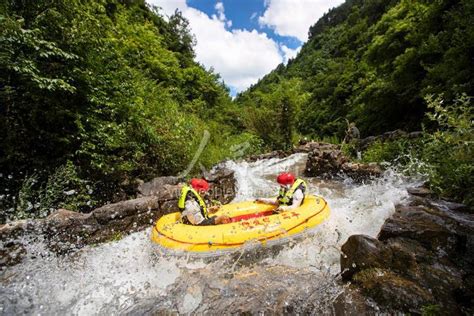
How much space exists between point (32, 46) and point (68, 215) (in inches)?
128

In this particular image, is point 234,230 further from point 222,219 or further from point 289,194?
point 289,194

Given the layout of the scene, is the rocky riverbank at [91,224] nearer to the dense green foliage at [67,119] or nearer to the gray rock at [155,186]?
the gray rock at [155,186]

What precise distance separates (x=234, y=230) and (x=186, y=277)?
103 cm

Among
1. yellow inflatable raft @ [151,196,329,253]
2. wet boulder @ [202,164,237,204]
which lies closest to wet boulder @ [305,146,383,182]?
wet boulder @ [202,164,237,204]

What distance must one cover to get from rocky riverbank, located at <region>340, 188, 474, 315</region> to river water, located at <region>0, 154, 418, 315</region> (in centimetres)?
34

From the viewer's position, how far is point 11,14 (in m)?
5.60

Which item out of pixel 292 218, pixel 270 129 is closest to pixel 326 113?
pixel 270 129

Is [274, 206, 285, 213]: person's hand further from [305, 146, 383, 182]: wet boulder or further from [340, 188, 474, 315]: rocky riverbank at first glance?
[305, 146, 383, 182]: wet boulder

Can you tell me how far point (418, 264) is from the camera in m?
3.08

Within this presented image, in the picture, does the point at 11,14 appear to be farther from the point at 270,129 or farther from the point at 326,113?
the point at 326,113

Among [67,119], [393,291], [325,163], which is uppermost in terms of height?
[67,119]

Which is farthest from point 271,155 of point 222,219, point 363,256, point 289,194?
point 363,256

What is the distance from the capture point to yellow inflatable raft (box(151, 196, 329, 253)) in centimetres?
445

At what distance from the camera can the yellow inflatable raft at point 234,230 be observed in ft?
14.6
